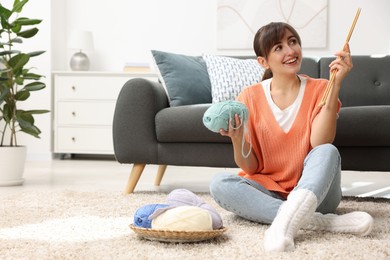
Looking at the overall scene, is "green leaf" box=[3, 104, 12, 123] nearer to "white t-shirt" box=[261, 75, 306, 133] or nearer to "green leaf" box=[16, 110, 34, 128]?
"green leaf" box=[16, 110, 34, 128]

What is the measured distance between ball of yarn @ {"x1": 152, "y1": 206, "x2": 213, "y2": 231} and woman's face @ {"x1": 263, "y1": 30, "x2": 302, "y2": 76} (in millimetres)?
559

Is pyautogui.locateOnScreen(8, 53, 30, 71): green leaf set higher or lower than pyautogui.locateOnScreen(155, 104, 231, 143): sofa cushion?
higher

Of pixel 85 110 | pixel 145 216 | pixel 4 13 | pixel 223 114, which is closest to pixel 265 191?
pixel 223 114

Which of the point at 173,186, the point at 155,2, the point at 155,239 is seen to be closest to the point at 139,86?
the point at 173,186

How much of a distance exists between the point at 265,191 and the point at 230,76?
48.9 inches

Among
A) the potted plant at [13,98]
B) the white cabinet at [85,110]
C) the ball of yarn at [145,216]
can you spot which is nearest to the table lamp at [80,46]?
the white cabinet at [85,110]

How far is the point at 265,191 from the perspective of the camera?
6.40 ft

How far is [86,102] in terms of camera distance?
510 centimetres

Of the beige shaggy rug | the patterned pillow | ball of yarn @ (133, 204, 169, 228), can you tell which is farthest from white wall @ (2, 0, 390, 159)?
ball of yarn @ (133, 204, 169, 228)

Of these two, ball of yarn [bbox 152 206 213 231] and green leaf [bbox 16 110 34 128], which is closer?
ball of yarn [bbox 152 206 213 231]

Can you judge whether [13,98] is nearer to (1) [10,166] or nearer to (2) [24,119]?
(2) [24,119]

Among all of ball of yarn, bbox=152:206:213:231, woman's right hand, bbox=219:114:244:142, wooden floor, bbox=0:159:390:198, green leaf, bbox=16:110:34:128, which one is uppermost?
woman's right hand, bbox=219:114:244:142

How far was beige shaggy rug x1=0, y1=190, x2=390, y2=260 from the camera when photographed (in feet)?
4.84

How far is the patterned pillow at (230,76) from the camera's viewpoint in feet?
10.0
